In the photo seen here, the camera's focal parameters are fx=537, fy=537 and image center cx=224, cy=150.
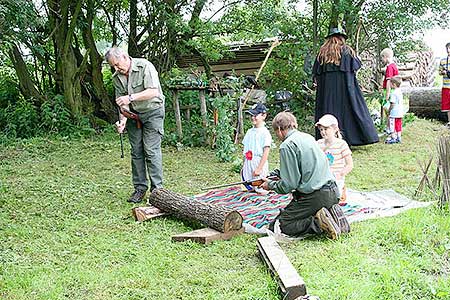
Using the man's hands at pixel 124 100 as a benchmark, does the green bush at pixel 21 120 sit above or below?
below

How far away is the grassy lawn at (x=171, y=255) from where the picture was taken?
343 cm

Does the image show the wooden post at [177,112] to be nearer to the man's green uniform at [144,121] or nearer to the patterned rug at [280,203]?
the patterned rug at [280,203]

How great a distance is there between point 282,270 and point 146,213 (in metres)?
2.02

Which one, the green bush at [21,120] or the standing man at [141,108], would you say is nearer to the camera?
the standing man at [141,108]

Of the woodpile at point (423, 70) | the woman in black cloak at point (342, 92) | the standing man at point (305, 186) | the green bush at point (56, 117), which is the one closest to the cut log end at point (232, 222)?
the standing man at point (305, 186)

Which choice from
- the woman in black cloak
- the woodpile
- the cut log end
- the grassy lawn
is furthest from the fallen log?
the woodpile

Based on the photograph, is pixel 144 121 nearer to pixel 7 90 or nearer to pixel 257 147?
pixel 257 147

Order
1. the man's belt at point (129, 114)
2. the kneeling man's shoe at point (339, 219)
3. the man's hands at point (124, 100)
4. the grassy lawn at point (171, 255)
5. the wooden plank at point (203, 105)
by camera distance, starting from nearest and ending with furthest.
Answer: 1. the grassy lawn at point (171, 255)
2. the kneeling man's shoe at point (339, 219)
3. the man's hands at point (124, 100)
4. the man's belt at point (129, 114)
5. the wooden plank at point (203, 105)

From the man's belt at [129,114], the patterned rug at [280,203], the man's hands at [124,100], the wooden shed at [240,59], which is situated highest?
the wooden shed at [240,59]

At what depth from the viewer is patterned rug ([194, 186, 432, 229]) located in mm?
4887

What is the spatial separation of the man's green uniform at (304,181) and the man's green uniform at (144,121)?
175 centimetres

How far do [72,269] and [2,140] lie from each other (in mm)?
6258

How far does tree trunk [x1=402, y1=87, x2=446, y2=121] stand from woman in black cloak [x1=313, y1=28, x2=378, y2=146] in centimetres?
477

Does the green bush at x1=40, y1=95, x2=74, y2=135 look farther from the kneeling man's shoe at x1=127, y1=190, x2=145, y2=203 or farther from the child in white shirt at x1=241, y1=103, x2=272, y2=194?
the child in white shirt at x1=241, y1=103, x2=272, y2=194
